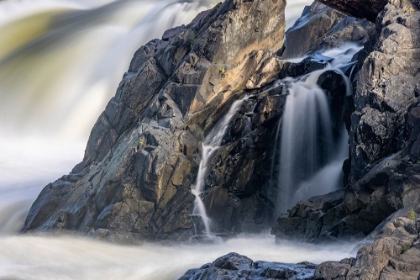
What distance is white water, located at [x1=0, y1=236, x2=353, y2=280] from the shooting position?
14.6 metres

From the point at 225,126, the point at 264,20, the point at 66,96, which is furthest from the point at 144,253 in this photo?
the point at 66,96

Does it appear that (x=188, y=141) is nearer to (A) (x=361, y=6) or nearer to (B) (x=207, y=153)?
(B) (x=207, y=153)

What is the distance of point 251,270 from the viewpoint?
1151cm

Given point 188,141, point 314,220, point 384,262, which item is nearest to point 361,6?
point 188,141

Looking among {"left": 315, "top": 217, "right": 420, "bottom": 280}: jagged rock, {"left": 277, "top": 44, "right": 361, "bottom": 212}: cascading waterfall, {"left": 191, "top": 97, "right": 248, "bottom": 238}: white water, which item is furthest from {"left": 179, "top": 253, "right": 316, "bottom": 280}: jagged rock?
{"left": 277, "top": 44, "right": 361, "bottom": 212}: cascading waterfall

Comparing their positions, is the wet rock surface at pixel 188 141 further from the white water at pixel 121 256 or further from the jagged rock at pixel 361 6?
the jagged rock at pixel 361 6

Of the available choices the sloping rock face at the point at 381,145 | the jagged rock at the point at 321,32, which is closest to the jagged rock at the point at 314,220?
the sloping rock face at the point at 381,145

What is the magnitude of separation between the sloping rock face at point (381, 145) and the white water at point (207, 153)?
10.4ft

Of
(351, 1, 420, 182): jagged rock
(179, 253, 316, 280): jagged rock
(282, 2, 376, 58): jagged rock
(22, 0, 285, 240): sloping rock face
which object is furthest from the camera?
(282, 2, 376, 58): jagged rock

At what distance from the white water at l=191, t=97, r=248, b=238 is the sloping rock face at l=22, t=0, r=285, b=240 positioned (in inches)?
7.6

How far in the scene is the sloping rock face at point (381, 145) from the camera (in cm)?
1391

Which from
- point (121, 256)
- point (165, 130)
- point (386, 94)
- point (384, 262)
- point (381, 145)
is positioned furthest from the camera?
point (165, 130)

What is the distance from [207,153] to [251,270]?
29.3 feet

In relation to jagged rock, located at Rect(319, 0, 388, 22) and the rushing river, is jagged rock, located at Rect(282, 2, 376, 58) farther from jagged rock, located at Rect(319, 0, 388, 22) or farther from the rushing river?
jagged rock, located at Rect(319, 0, 388, 22)
